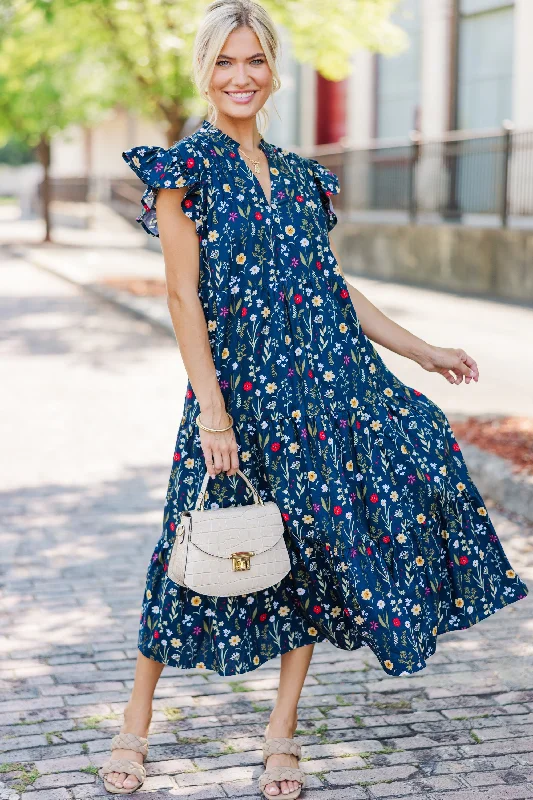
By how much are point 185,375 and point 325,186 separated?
7040mm

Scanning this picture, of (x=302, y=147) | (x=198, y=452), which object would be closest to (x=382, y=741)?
(x=198, y=452)

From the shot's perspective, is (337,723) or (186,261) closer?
(186,261)

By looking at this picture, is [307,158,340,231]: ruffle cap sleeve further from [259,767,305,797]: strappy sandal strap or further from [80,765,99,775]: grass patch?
[80,765,99,775]: grass patch

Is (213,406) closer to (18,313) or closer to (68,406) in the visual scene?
(68,406)

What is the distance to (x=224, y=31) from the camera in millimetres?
2988

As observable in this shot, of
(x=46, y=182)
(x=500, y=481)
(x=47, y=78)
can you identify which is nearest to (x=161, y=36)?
(x=500, y=481)

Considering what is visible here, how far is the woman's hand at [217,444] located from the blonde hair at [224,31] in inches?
33.4

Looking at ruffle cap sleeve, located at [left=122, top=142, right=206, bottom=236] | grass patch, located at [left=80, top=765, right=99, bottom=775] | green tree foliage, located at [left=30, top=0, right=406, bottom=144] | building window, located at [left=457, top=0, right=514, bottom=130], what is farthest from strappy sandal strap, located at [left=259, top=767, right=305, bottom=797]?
building window, located at [left=457, top=0, right=514, bottom=130]

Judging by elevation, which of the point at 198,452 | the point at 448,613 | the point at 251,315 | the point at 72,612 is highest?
the point at 251,315

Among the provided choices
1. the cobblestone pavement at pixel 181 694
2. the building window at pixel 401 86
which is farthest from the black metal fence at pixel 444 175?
the cobblestone pavement at pixel 181 694

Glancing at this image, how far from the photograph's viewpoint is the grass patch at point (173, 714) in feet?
11.8

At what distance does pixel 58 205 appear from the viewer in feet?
135

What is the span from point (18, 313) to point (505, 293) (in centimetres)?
625

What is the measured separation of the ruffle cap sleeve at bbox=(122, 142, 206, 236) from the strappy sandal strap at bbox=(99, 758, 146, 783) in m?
1.40
